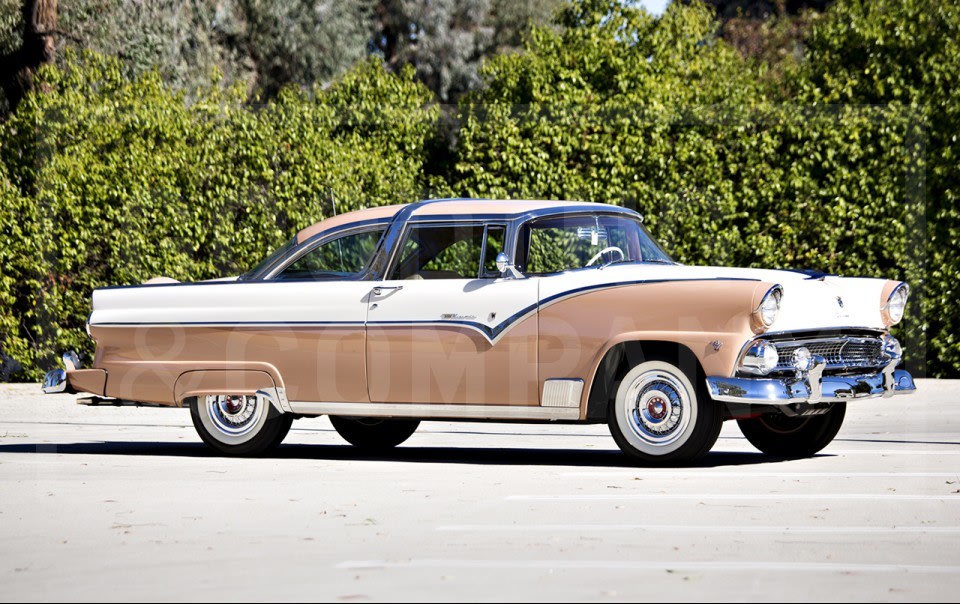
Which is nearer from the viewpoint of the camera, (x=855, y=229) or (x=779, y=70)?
(x=855, y=229)

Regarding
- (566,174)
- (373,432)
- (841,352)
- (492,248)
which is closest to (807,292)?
(841,352)

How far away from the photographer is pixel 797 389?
959 cm

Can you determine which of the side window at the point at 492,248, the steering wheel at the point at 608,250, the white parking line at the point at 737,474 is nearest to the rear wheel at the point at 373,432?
the side window at the point at 492,248

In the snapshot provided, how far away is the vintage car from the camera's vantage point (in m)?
9.74

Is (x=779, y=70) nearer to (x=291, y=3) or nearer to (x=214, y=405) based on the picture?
(x=291, y=3)

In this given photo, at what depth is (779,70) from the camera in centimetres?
4122

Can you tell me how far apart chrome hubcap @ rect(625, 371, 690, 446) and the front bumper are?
341mm

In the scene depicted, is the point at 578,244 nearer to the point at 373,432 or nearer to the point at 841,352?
the point at 841,352

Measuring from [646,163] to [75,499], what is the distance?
12.7 m

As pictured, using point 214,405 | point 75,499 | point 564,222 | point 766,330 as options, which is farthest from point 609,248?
point 75,499

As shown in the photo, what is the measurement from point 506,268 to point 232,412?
264 cm

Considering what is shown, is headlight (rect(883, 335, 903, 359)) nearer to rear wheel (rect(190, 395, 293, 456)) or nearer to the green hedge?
rear wheel (rect(190, 395, 293, 456))

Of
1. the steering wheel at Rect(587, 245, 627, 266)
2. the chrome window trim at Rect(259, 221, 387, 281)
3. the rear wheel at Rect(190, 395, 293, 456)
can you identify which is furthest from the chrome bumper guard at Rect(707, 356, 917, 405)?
the rear wheel at Rect(190, 395, 293, 456)

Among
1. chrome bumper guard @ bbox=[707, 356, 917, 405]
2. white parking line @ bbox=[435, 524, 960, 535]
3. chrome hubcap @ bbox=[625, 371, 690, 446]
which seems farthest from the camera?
chrome hubcap @ bbox=[625, 371, 690, 446]
